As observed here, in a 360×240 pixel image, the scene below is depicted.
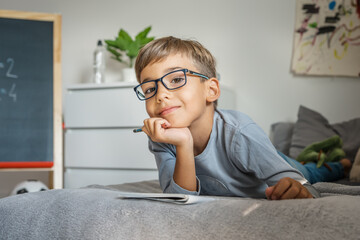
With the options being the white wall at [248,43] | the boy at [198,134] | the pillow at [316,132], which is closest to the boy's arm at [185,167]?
the boy at [198,134]

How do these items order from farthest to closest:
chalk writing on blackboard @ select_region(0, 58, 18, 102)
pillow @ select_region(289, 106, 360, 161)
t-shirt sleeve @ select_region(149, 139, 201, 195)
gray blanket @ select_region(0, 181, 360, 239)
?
1. chalk writing on blackboard @ select_region(0, 58, 18, 102)
2. pillow @ select_region(289, 106, 360, 161)
3. t-shirt sleeve @ select_region(149, 139, 201, 195)
4. gray blanket @ select_region(0, 181, 360, 239)

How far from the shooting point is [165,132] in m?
0.94

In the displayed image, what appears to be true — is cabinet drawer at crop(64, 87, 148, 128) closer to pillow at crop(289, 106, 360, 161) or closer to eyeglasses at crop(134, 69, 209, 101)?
pillow at crop(289, 106, 360, 161)

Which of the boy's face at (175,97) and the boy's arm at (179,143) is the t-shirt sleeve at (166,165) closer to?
the boy's arm at (179,143)

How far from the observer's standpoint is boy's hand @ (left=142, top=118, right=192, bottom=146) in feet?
3.07

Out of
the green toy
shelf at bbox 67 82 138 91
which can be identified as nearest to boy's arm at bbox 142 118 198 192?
the green toy

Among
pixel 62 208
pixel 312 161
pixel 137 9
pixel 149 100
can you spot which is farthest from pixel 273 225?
pixel 137 9

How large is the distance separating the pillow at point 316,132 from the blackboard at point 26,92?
154cm

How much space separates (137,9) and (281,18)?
119 centimetres

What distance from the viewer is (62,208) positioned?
724 mm

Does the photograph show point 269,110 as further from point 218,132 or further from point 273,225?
point 273,225

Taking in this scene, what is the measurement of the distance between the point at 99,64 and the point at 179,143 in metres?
2.16

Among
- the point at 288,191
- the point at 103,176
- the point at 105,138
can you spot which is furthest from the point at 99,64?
the point at 288,191

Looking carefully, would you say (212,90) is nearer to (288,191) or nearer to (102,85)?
(288,191)
